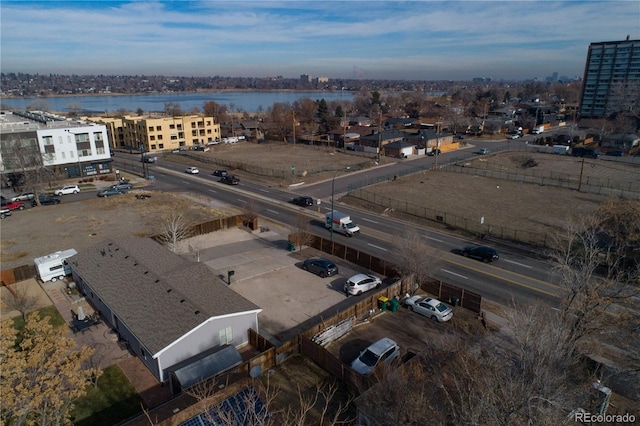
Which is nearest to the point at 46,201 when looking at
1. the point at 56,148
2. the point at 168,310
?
the point at 56,148

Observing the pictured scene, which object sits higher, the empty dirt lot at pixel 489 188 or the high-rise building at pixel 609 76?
the high-rise building at pixel 609 76

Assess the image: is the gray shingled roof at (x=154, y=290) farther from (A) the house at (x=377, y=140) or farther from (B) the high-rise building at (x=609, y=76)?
(B) the high-rise building at (x=609, y=76)

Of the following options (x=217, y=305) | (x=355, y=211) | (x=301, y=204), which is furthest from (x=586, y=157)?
(x=217, y=305)

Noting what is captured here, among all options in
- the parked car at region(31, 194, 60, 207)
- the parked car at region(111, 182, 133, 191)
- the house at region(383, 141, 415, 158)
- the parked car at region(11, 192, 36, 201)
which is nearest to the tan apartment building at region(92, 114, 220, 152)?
the parked car at region(111, 182, 133, 191)

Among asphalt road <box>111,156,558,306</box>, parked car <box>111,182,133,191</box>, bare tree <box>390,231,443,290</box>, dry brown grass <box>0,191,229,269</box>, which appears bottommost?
asphalt road <box>111,156,558,306</box>

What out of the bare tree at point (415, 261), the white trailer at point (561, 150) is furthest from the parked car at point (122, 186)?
the white trailer at point (561, 150)

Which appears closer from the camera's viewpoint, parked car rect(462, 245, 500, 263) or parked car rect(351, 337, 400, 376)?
parked car rect(351, 337, 400, 376)

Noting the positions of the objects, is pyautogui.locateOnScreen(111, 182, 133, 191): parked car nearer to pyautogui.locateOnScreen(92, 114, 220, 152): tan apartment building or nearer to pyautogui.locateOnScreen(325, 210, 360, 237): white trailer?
pyautogui.locateOnScreen(325, 210, 360, 237): white trailer

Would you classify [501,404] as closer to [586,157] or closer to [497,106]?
[586,157]
